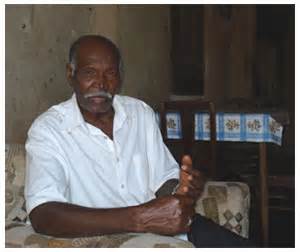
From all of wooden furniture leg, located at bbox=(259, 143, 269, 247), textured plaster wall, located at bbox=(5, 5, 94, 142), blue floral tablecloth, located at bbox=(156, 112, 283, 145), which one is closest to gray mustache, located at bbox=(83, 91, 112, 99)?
textured plaster wall, located at bbox=(5, 5, 94, 142)

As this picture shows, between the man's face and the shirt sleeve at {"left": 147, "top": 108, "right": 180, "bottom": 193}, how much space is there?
212 millimetres

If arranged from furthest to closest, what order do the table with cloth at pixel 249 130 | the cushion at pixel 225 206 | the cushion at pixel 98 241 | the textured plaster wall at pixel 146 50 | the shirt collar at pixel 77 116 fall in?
the textured plaster wall at pixel 146 50 → the table with cloth at pixel 249 130 → the cushion at pixel 225 206 → the shirt collar at pixel 77 116 → the cushion at pixel 98 241

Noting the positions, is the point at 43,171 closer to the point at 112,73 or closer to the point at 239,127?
the point at 112,73

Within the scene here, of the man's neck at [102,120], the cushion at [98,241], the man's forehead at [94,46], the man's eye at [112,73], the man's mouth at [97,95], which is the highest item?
the man's forehead at [94,46]

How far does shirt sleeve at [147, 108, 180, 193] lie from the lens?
173cm

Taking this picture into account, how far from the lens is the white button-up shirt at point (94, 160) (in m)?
1.42

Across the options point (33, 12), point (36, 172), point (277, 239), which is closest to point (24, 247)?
point (36, 172)

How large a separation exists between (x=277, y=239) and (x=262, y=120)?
29.4 inches

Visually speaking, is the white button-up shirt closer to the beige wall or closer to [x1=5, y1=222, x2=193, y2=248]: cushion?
[x1=5, y1=222, x2=193, y2=248]: cushion

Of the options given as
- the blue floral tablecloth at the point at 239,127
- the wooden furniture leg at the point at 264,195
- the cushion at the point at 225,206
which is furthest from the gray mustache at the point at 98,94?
the blue floral tablecloth at the point at 239,127

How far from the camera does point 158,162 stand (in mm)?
1758

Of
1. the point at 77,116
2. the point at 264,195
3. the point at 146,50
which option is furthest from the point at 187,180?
the point at 146,50

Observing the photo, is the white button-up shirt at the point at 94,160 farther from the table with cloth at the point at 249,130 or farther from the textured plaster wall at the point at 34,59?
the table with cloth at the point at 249,130

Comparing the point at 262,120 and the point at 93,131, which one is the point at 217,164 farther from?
the point at 93,131
